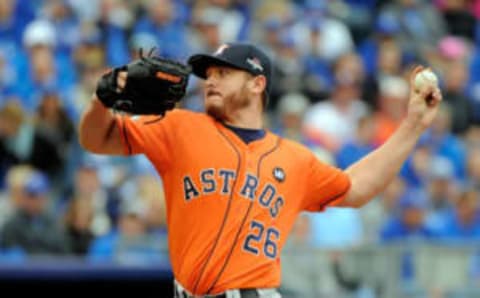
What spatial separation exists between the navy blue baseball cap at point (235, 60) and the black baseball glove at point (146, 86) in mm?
358

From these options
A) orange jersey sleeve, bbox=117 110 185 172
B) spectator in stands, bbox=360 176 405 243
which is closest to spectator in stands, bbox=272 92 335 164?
spectator in stands, bbox=360 176 405 243

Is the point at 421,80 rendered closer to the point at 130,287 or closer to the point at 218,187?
the point at 218,187

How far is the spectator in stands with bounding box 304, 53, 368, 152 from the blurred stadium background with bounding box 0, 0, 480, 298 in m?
0.02

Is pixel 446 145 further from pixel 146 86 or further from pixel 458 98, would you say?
pixel 146 86

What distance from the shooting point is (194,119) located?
16.8 feet

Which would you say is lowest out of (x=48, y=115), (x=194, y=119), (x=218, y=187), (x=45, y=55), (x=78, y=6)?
(x=218, y=187)

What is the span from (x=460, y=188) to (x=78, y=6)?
399 cm

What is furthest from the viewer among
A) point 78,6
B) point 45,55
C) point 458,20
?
point 458,20

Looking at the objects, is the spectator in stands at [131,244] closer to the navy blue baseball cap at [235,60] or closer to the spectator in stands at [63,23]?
the spectator in stands at [63,23]

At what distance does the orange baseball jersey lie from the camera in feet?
16.2

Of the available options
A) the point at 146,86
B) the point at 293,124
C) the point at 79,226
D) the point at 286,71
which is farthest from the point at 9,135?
the point at 146,86

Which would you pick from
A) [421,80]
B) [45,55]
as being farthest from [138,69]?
[45,55]

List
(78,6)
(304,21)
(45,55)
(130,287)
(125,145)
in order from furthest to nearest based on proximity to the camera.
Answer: (304,21) → (78,6) → (45,55) → (130,287) → (125,145)

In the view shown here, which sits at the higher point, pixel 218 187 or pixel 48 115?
pixel 48 115
